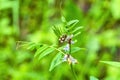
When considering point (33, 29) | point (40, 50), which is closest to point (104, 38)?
point (33, 29)

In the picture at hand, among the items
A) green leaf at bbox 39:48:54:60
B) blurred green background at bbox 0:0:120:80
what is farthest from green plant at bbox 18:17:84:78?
blurred green background at bbox 0:0:120:80

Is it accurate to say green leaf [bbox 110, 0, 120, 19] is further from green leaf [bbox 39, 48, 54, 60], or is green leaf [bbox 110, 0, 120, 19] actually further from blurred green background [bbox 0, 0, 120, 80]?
green leaf [bbox 39, 48, 54, 60]

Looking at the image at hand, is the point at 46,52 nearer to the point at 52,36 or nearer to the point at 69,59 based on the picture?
the point at 69,59

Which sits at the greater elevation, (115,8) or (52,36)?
(115,8)

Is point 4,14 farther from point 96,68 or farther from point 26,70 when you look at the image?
point 96,68

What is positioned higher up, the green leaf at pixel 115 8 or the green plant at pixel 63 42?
the green leaf at pixel 115 8

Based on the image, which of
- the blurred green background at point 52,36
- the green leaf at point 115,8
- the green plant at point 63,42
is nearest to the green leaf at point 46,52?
the green plant at point 63,42

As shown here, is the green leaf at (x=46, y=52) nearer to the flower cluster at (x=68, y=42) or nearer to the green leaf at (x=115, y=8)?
the flower cluster at (x=68, y=42)

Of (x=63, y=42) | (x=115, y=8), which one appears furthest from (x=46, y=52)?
(x=115, y=8)
